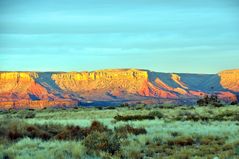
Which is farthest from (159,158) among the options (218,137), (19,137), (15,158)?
(19,137)

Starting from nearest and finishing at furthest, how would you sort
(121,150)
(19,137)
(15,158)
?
(15,158)
(121,150)
(19,137)

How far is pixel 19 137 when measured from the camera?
22078 millimetres

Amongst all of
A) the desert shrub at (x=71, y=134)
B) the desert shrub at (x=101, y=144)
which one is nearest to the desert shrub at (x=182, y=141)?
the desert shrub at (x=101, y=144)

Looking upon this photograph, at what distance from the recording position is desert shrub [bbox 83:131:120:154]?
642 inches

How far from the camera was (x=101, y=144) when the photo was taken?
647 inches

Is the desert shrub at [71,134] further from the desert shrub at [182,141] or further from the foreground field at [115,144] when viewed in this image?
the desert shrub at [182,141]

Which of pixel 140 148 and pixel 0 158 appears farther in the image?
pixel 140 148

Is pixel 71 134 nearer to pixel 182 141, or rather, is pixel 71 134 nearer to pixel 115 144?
pixel 182 141

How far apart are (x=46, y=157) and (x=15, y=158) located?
3.11 ft

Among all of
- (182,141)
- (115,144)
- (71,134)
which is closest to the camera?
(115,144)

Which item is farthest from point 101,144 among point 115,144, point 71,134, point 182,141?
point 71,134

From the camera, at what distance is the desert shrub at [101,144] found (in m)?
16.3

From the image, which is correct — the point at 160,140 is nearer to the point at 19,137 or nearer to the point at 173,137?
the point at 173,137

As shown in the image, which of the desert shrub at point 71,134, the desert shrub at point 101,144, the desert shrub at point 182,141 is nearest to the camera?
the desert shrub at point 101,144
